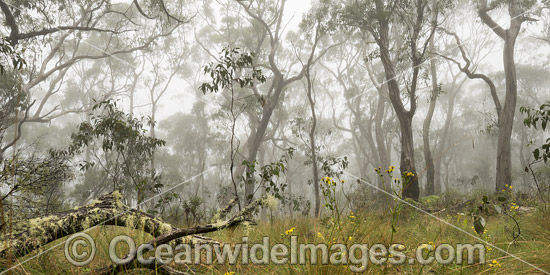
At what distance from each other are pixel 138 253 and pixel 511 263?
2356mm

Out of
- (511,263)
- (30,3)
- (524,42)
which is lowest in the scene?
(511,263)

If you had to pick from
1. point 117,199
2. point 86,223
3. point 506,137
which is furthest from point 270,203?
point 506,137

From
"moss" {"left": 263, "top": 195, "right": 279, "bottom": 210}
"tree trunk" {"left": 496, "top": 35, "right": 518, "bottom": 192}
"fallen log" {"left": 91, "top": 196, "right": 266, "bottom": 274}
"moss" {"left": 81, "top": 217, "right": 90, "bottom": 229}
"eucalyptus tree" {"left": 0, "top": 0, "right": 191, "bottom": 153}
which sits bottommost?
"fallen log" {"left": 91, "top": 196, "right": 266, "bottom": 274}

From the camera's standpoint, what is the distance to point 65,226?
209 centimetres

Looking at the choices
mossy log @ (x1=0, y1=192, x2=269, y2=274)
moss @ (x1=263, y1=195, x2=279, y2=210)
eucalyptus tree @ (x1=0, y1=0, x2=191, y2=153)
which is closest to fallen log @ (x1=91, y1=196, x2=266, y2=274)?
mossy log @ (x1=0, y1=192, x2=269, y2=274)

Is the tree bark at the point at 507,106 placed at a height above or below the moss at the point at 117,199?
above

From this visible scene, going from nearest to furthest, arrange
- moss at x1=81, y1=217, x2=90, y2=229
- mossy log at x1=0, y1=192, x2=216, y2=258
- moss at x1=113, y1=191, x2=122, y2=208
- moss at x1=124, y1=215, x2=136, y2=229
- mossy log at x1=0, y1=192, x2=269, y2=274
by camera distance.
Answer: mossy log at x1=0, y1=192, x2=269, y2=274
mossy log at x1=0, y1=192, x2=216, y2=258
moss at x1=81, y1=217, x2=90, y2=229
moss at x1=124, y1=215, x2=136, y2=229
moss at x1=113, y1=191, x2=122, y2=208

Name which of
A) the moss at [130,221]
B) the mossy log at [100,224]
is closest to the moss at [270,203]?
the mossy log at [100,224]

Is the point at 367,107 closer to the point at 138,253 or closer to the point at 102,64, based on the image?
the point at 102,64

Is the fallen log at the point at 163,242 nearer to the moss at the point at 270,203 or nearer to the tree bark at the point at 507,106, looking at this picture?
the moss at the point at 270,203

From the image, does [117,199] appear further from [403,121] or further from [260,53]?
[260,53]

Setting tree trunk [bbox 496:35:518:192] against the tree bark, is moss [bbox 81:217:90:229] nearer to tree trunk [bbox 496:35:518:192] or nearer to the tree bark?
the tree bark

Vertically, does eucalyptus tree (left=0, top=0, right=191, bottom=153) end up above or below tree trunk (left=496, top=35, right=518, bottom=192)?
above

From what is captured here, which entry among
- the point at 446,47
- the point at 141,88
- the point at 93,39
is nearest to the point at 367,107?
the point at 446,47
